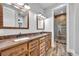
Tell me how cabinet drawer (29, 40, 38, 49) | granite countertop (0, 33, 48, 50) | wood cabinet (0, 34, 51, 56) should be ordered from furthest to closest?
1. cabinet drawer (29, 40, 38, 49)
2. wood cabinet (0, 34, 51, 56)
3. granite countertop (0, 33, 48, 50)

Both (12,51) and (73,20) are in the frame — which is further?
(73,20)

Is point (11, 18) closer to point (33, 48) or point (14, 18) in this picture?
point (14, 18)

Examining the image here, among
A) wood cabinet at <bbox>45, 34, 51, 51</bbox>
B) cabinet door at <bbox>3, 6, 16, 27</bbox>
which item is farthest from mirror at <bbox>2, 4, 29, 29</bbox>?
wood cabinet at <bbox>45, 34, 51, 51</bbox>

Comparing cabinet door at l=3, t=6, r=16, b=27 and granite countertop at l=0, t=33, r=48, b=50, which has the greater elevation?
cabinet door at l=3, t=6, r=16, b=27

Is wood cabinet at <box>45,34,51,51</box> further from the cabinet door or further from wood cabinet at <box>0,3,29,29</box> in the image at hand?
the cabinet door

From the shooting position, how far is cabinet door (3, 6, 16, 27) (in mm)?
1711

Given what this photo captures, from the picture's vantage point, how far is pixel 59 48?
184 cm

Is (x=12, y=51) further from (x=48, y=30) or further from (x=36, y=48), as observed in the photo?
(x=48, y=30)

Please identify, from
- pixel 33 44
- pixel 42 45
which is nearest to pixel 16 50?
pixel 33 44

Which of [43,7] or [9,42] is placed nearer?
[9,42]

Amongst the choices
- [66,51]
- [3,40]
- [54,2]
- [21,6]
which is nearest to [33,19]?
[21,6]

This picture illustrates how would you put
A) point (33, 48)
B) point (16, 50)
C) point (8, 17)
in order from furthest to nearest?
point (33, 48)
point (8, 17)
point (16, 50)

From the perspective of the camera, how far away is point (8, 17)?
5.71 feet

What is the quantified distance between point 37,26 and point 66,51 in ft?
1.97
